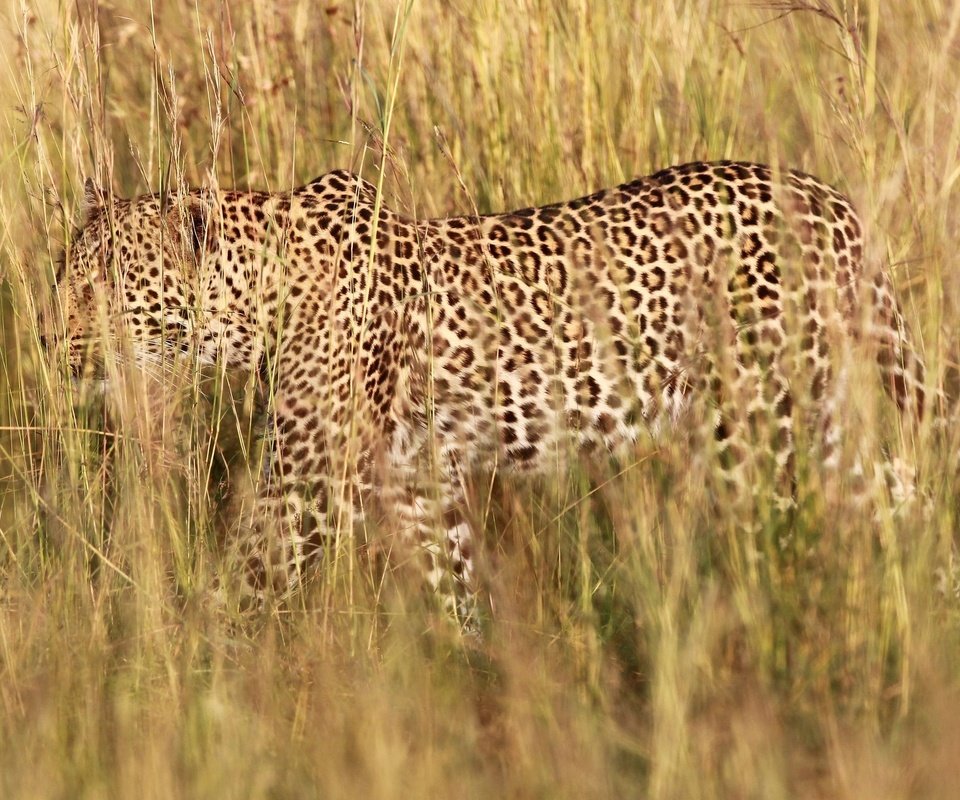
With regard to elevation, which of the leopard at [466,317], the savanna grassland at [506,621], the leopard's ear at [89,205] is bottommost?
the savanna grassland at [506,621]

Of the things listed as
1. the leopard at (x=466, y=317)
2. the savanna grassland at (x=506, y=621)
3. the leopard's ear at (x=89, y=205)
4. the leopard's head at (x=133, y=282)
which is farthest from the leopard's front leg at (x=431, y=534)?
the leopard's ear at (x=89, y=205)

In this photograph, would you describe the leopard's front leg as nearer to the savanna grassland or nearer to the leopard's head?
the savanna grassland

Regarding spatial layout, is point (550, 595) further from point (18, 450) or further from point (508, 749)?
point (18, 450)

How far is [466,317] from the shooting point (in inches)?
184

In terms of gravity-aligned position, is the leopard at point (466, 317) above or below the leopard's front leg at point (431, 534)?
above

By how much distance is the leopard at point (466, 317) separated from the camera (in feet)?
14.2

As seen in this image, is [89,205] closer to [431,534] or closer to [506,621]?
[431,534]

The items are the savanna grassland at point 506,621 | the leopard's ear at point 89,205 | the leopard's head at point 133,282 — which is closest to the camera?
the savanna grassland at point 506,621

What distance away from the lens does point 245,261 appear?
14.8 ft

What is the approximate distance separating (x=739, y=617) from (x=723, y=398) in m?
1.21

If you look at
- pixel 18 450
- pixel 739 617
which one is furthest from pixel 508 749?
pixel 18 450

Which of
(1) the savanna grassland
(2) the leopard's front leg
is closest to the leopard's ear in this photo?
(1) the savanna grassland

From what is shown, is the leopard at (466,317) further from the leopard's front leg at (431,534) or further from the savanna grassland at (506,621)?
the savanna grassland at (506,621)

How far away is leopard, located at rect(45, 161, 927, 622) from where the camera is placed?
4324 mm
